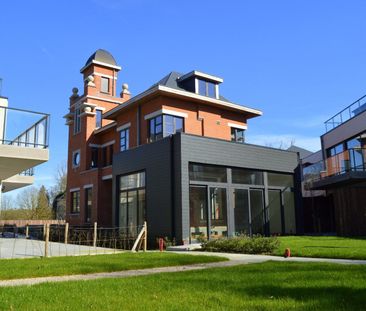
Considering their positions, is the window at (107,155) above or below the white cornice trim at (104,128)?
below

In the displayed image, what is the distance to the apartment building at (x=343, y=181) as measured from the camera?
70.6ft

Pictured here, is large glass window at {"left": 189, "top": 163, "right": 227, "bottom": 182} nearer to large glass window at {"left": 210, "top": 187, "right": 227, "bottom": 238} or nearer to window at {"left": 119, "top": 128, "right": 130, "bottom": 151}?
large glass window at {"left": 210, "top": 187, "right": 227, "bottom": 238}

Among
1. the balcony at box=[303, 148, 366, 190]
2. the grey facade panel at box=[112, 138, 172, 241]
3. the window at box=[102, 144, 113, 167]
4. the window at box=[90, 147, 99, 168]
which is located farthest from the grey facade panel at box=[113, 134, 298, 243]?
the window at box=[90, 147, 99, 168]

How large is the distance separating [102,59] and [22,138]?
22516 mm

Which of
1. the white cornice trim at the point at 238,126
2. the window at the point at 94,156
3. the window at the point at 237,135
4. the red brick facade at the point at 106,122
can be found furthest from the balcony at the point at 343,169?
the window at the point at 94,156

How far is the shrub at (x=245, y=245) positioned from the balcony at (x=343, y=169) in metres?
7.90

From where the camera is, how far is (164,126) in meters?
24.4

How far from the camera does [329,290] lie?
6.62 meters

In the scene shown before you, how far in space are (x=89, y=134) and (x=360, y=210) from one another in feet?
68.8

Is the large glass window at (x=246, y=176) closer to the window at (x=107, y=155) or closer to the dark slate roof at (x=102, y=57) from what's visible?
the window at (x=107, y=155)

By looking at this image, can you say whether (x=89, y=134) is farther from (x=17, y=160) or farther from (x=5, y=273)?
(x=5, y=273)

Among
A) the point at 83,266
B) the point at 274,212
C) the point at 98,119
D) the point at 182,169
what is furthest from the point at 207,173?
the point at 98,119

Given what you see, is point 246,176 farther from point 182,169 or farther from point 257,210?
point 182,169

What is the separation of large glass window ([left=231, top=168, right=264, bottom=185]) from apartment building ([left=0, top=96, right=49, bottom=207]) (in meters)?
10.7
